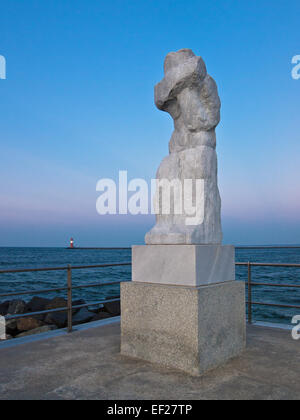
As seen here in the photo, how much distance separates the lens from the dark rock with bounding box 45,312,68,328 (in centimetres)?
743

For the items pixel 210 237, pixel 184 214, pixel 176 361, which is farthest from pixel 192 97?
pixel 176 361

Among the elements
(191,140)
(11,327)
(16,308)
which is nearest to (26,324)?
(11,327)

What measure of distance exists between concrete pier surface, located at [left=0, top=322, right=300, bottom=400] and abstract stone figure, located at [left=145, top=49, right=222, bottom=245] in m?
1.25

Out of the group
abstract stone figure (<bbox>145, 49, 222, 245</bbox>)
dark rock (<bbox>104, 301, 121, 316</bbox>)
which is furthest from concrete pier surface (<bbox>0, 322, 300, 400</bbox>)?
dark rock (<bbox>104, 301, 121, 316</bbox>)

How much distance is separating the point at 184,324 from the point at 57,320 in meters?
Result: 5.27

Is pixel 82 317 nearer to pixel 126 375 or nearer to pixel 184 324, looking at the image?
pixel 126 375

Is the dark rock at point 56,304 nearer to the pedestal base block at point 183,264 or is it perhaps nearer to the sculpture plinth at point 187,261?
the sculpture plinth at point 187,261

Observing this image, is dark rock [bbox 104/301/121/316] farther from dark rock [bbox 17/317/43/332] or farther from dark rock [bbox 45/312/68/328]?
dark rock [bbox 17/317/43/332]

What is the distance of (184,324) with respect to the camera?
10.1 ft

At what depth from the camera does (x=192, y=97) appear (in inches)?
143

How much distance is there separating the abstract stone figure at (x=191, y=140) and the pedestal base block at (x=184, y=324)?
54 cm

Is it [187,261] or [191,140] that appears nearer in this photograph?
[187,261]

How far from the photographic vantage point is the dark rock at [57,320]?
7434 mm
